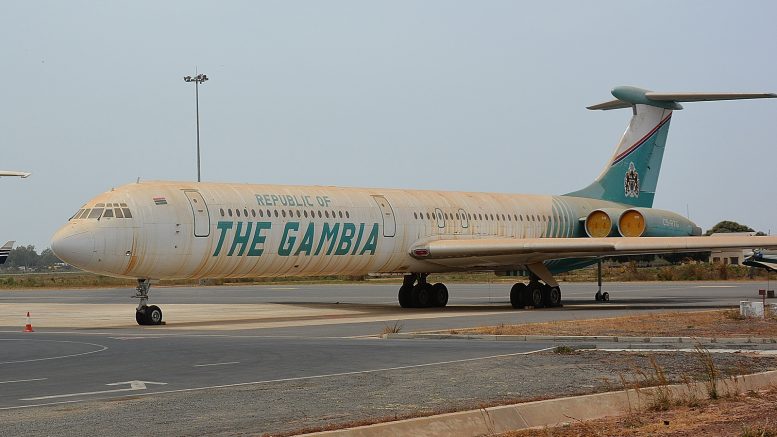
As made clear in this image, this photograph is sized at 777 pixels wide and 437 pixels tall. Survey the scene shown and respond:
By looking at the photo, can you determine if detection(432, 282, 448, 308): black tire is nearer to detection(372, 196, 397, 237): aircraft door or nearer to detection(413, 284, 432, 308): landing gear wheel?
detection(413, 284, 432, 308): landing gear wheel

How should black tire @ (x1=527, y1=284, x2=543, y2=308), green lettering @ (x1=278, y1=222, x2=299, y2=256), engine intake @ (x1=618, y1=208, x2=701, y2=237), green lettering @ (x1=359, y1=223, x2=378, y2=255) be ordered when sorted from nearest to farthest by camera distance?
green lettering @ (x1=278, y1=222, x2=299, y2=256)
green lettering @ (x1=359, y1=223, x2=378, y2=255)
black tire @ (x1=527, y1=284, x2=543, y2=308)
engine intake @ (x1=618, y1=208, x2=701, y2=237)

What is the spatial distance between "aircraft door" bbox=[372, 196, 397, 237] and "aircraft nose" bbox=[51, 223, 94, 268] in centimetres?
971

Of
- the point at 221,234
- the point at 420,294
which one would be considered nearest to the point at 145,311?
the point at 221,234

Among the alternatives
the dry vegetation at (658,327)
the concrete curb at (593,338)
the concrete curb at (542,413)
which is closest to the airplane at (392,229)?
the dry vegetation at (658,327)

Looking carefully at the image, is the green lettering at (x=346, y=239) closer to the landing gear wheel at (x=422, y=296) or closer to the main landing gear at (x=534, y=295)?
the landing gear wheel at (x=422, y=296)

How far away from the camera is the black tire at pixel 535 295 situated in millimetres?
34375

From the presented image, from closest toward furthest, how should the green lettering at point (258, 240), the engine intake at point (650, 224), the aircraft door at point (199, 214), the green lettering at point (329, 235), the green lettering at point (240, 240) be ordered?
the aircraft door at point (199, 214)
the green lettering at point (240, 240)
the green lettering at point (258, 240)
the green lettering at point (329, 235)
the engine intake at point (650, 224)

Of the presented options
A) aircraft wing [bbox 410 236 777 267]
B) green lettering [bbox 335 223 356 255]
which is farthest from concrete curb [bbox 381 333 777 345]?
A: aircraft wing [bbox 410 236 777 267]

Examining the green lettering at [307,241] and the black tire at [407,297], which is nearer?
the green lettering at [307,241]

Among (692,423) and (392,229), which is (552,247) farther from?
(692,423)

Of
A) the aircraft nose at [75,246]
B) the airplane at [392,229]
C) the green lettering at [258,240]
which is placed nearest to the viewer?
the aircraft nose at [75,246]

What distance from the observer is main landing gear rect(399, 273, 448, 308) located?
3500 cm

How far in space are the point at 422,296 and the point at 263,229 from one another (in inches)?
325

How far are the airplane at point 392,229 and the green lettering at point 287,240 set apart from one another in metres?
0.03
